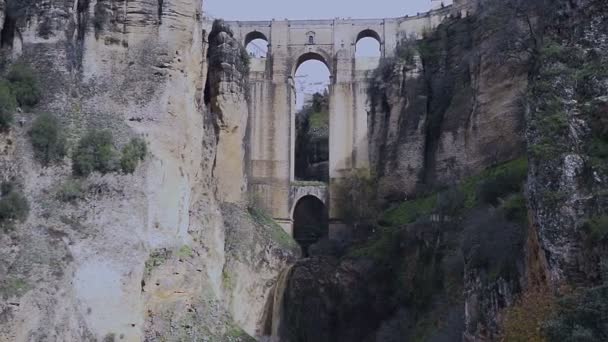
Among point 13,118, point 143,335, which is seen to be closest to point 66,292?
point 143,335

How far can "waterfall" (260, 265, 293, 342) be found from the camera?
95.3 feet

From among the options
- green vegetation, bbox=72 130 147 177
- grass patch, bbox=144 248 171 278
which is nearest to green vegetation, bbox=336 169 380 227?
grass patch, bbox=144 248 171 278

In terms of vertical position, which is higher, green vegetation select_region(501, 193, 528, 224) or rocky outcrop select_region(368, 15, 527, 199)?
rocky outcrop select_region(368, 15, 527, 199)

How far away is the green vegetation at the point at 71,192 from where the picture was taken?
19094 millimetres

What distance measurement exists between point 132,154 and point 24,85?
3.19m

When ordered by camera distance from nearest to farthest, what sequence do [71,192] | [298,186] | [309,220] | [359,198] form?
[71,192] → [359,198] → [298,186] → [309,220]

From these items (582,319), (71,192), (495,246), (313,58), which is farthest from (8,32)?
(313,58)

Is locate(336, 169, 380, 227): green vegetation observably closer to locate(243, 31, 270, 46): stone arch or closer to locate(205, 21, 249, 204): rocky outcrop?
locate(205, 21, 249, 204): rocky outcrop

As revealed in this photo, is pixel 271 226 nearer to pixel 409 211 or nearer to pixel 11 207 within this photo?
pixel 409 211

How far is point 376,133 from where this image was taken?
37375 mm

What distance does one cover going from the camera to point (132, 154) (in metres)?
20.1

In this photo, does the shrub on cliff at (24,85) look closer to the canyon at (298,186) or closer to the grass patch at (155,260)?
the canyon at (298,186)

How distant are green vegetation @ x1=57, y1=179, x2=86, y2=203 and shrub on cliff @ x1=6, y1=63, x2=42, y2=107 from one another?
2446mm

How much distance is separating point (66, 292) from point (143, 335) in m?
2.27
